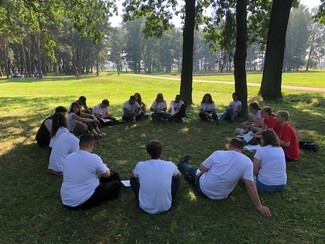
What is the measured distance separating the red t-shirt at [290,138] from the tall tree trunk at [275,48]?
961 cm

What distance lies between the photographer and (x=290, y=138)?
21.1ft

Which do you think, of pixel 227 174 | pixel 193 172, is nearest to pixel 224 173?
pixel 227 174

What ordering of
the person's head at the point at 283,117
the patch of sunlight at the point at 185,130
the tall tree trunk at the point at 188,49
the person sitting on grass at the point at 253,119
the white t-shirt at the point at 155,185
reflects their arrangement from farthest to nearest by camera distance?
the tall tree trunk at the point at 188,49, the patch of sunlight at the point at 185,130, the person sitting on grass at the point at 253,119, the person's head at the point at 283,117, the white t-shirt at the point at 155,185

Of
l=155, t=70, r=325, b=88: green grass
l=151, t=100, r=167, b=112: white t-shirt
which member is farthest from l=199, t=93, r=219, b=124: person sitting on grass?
l=155, t=70, r=325, b=88: green grass

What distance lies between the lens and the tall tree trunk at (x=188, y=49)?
45.6 feet

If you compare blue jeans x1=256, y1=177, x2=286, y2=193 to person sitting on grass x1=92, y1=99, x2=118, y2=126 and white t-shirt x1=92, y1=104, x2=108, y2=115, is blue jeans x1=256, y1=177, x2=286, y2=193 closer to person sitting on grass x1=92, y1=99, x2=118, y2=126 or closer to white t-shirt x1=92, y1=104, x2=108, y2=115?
person sitting on grass x1=92, y1=99, x2=118, y2=126

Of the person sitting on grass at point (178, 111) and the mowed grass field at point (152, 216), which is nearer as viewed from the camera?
the mowed grass field at point (152, 216)

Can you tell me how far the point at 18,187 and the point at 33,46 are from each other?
63.0m

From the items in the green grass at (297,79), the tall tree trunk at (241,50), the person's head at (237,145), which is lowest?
the green grass at (297,79)

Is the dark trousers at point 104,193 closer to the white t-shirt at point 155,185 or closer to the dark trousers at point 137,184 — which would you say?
the dark trousers at point 137,184

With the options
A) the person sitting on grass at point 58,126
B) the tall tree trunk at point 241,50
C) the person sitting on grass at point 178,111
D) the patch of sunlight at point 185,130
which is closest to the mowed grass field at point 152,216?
the person sitting on grass at point 58,126

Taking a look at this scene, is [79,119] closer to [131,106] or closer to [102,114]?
[102,114]

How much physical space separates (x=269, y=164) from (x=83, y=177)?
298cm

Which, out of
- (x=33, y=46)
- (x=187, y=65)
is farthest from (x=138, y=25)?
(x=187, y=65)
